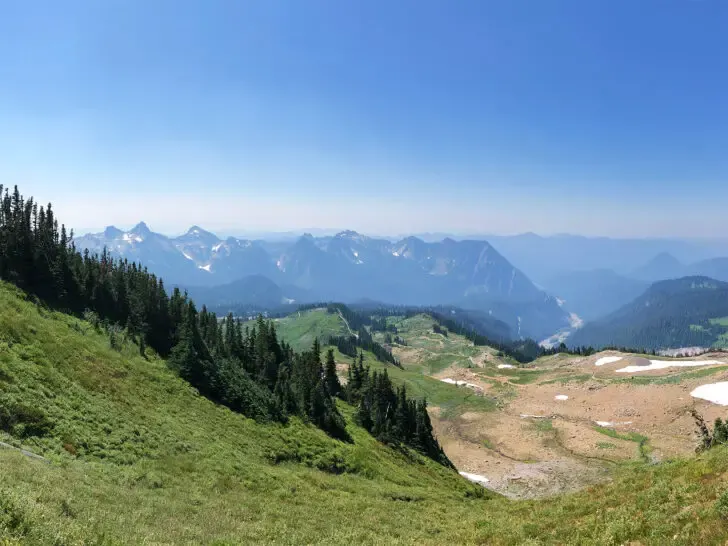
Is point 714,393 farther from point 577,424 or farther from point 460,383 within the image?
point 460,383

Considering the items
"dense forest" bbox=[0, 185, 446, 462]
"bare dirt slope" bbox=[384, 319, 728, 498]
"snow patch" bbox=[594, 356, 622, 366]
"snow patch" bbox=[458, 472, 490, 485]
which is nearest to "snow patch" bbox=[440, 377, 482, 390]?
"bare dirt slope" bbox=[384, 319, 728, 498]

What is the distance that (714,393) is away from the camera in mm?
88875

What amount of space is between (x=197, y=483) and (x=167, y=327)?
4145cm

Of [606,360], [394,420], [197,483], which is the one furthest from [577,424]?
[197,483]

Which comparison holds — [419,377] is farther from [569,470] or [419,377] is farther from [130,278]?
[130,278]

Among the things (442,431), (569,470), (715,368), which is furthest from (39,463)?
(715,368)

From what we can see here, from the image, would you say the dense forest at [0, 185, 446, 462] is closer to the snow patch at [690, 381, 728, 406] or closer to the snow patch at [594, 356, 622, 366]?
the snow patch at [690, 381, 728, 406]

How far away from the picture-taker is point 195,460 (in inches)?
1114

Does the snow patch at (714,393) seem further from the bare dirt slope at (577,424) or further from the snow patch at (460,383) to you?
the snow patch at (460,383)

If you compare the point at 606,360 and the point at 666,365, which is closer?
the point at 666,365

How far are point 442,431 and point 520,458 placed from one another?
22.5 metres

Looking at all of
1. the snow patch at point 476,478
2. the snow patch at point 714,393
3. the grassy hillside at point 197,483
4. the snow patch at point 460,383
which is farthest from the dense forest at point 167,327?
the snow patch at point 460,383

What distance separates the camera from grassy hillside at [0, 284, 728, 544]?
47.0 feet

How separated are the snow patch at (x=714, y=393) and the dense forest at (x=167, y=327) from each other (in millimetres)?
66125
